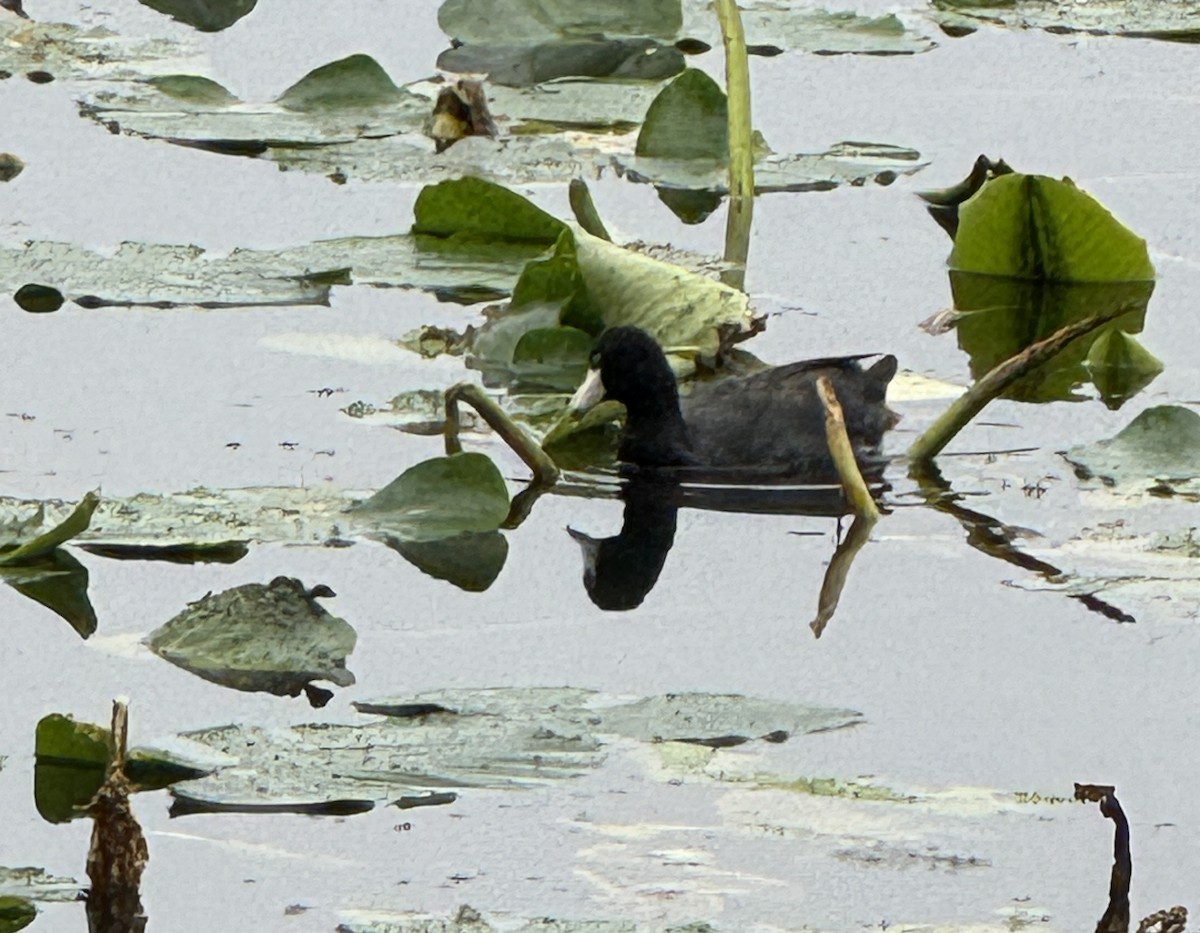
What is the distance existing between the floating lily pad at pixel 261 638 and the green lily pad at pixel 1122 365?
7.89 feet

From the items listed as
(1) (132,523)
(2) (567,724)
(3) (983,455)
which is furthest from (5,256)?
(2) (567,724)

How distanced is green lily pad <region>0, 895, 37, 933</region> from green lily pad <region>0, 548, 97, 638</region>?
46.7 inches

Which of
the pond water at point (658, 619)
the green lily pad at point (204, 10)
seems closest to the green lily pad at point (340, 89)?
the pond water at point (658, 619)

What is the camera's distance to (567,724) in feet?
13.1

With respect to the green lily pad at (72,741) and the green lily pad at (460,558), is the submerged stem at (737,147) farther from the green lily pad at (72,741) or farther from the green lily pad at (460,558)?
the green lily pad at (72,741)

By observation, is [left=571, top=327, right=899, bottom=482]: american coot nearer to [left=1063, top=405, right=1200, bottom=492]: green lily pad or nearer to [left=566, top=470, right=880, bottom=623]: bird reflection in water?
[left=566, top=470, right=880, bottom=623]: bird reflection in water

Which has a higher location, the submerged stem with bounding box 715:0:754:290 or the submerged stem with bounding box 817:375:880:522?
the submerged stem with bounding box 715:0:754:290

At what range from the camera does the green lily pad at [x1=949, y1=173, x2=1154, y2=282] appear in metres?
6.43

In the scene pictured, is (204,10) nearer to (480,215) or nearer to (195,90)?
(195,90)

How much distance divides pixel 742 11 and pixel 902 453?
163 inches

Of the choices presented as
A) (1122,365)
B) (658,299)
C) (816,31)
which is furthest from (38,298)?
(816,31)

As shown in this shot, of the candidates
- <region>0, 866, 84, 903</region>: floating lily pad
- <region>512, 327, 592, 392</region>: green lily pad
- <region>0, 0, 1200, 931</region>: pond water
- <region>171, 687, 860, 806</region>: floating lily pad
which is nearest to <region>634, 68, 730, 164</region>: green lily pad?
<region>0, 0, 1200, 931</region>: pond water

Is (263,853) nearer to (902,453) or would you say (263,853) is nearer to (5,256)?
(902,453)

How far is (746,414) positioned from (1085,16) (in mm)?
4478
